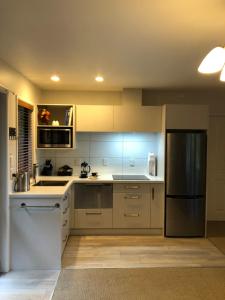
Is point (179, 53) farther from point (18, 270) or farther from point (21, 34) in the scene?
point (18, 270)

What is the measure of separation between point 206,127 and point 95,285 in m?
2.80

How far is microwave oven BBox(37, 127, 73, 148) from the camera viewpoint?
442cm

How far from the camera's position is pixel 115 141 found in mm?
4848

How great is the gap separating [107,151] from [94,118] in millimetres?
699

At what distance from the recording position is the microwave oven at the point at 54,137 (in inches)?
174

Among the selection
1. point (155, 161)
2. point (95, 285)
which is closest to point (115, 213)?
point (155, 161)

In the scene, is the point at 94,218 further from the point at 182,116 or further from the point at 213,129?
the point at 213,129

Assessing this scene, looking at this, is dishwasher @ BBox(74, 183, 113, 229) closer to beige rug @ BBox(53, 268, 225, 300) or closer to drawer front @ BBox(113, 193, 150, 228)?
drawer front @ BBox(113, 193, 150, 228)

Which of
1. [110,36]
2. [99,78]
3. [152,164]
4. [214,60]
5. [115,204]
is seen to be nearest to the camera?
[214,60]

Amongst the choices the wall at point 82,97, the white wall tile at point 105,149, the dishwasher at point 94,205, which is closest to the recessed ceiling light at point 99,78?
the wall at point 82,97

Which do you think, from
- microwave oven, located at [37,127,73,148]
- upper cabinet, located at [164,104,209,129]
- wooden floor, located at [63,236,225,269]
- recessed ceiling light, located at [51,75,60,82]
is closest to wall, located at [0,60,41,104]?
recessed ceiling light, located at [51,75,60,82]

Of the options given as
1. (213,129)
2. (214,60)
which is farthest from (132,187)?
(214,60)

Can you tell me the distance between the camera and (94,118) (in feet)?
14.7

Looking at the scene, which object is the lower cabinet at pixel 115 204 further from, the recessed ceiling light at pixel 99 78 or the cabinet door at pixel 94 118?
the recessed ceiling light at pixel 99 78
